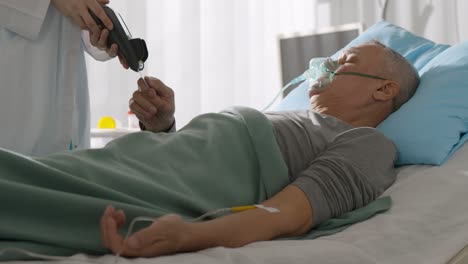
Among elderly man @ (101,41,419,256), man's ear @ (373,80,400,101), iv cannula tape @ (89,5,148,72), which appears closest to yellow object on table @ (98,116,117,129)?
elderly man @ (101,41,419,256)

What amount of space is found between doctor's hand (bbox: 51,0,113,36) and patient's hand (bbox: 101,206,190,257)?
78cm

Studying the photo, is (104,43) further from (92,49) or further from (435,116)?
(435,116)

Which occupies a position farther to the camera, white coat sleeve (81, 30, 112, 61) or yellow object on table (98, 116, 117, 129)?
yellow object on table (98, 116, 117, 129)

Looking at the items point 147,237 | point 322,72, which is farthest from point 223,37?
point 147,237

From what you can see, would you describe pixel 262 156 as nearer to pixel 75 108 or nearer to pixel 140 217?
pixel 140 217

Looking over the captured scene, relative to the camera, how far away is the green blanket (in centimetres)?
118

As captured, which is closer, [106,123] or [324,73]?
[324,73]

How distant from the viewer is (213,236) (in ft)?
4.09

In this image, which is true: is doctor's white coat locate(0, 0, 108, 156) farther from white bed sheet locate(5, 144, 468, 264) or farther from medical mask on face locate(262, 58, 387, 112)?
white bed sheet locate(5, 144, 468, 264)

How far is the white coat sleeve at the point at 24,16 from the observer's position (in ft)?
6.06

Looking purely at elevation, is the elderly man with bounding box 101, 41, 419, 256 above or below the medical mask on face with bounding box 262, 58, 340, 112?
below

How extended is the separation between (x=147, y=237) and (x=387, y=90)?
1110 millimetres

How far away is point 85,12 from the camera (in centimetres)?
182

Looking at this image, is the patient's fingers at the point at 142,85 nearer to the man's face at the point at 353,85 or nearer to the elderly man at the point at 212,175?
the elderly man at the point at 212,175
